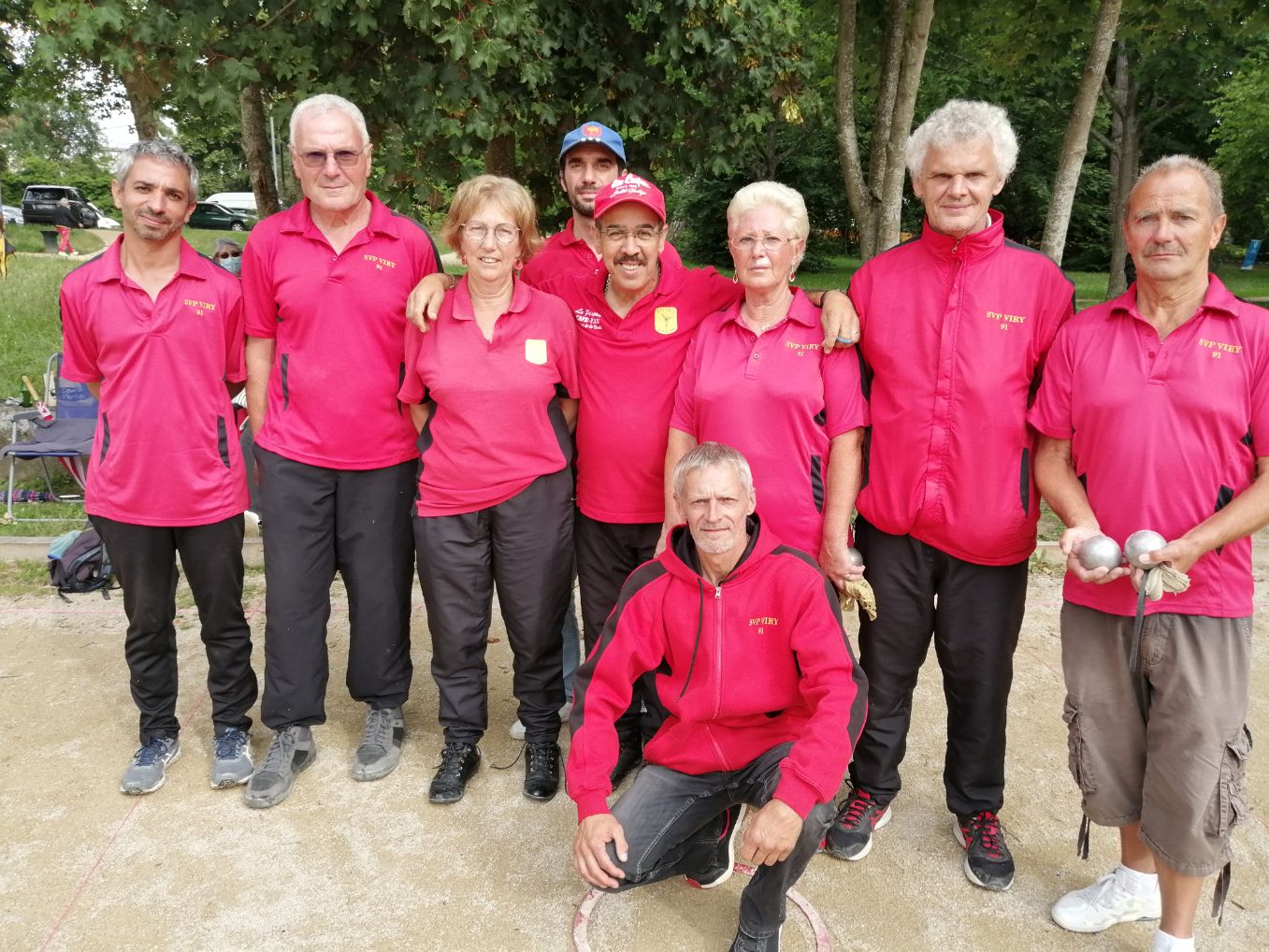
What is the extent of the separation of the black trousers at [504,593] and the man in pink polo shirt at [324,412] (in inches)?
10.8

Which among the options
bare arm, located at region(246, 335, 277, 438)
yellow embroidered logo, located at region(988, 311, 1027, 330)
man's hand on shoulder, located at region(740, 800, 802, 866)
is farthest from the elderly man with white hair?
bare arm, located at region(246, 335, 277, 438)

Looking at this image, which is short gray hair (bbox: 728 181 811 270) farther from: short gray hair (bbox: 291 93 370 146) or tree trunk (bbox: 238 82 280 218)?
tree trunk (bbox: 238 82 280 218)

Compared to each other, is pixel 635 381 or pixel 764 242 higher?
pixel 764 242

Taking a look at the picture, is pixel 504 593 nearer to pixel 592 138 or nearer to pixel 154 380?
pixel 154 380

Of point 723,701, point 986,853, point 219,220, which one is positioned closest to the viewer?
point 723,701

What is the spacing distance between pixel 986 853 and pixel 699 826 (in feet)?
3.26

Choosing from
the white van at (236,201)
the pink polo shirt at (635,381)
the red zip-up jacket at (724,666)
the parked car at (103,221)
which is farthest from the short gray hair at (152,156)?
the white van at (236,201)

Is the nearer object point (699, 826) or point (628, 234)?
point (699, 826)

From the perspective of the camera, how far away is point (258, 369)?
3656 mm

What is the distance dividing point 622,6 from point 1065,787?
16.1ft

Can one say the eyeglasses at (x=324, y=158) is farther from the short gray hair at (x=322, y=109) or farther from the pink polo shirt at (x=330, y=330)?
the pink polo shirt at (x=330, y=330)

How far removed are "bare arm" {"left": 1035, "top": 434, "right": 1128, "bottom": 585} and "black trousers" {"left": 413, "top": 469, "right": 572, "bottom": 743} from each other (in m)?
1.61

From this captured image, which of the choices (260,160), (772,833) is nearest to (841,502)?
(772,833)

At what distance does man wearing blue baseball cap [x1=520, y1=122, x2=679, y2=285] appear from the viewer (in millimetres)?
3865
